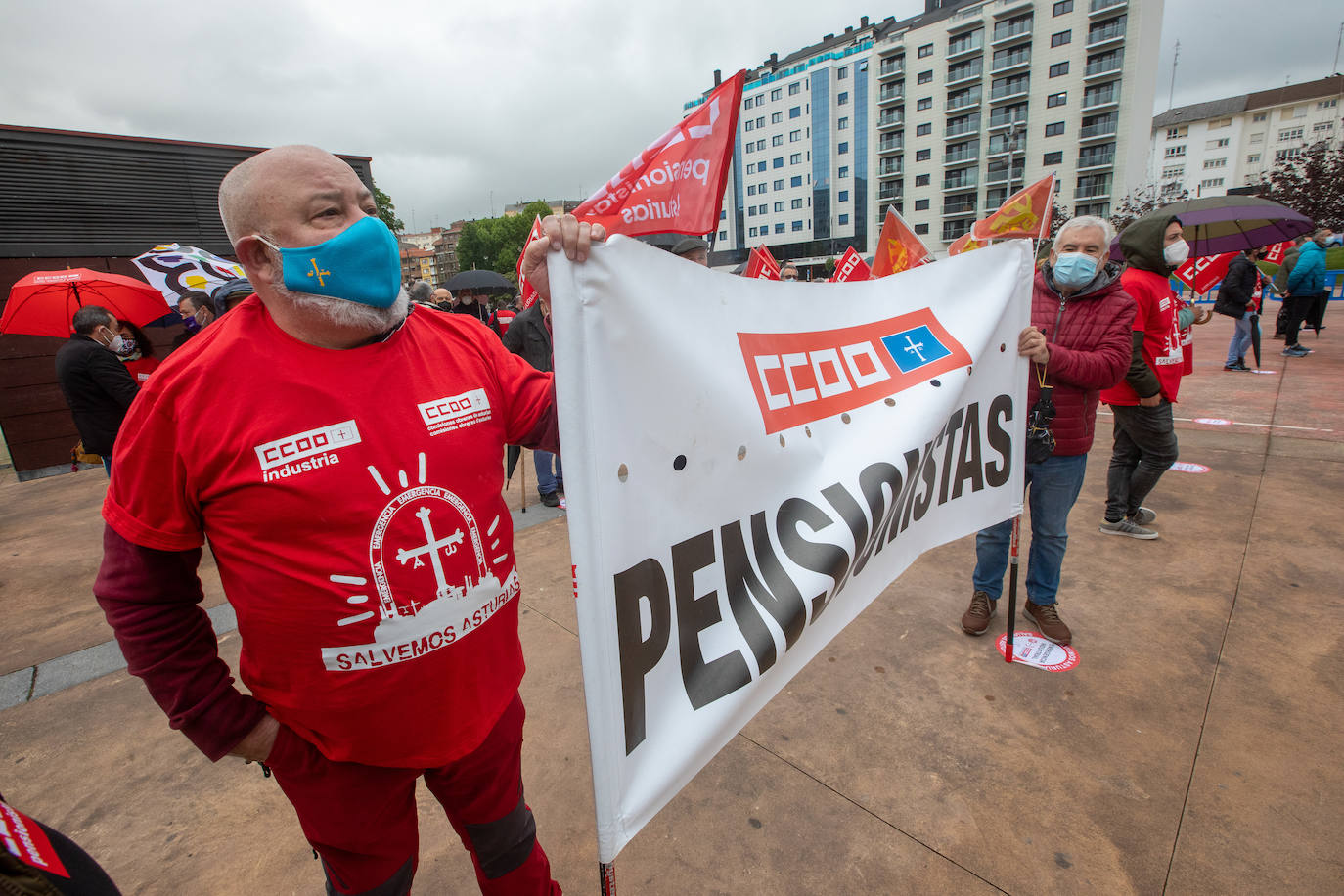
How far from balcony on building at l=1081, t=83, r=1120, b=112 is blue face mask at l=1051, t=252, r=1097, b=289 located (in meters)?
57.3

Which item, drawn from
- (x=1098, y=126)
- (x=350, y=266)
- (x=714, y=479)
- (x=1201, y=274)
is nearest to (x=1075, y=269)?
(x=714, y=479)

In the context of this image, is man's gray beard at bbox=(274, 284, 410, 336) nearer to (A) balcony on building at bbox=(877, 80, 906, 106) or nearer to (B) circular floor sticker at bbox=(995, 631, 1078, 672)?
(B) circular floor sticker at bbox=(995, 631, 1078, 672)

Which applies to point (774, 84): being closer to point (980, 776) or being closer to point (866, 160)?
point (866, 160)

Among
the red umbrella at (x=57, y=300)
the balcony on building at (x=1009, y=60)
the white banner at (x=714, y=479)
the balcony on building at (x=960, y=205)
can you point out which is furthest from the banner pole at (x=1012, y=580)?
the balcony on building at (x=1009, y=60)

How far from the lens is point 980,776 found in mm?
2260

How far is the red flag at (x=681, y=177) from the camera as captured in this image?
85.1 inches

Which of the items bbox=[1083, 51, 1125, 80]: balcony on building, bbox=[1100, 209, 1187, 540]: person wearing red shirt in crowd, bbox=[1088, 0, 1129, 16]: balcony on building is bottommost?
bbox=[1100, 209, 1187, 540]: person wearing red shirt in crowd

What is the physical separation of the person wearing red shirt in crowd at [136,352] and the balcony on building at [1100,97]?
59.1 metres

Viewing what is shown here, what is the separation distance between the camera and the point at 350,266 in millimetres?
1248

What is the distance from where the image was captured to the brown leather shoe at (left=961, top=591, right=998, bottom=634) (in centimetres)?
312

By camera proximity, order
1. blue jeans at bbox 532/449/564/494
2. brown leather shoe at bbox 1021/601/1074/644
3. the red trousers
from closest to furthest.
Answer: the red trousers → brown leather shoe at bbox 1021/601/1074/644 → blue jeans at bbox 532/449/564/494

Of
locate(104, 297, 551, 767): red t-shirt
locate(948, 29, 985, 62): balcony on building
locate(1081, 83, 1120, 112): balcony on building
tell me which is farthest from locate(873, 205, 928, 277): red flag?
locate(948, 29, 985, 62): balcony on building

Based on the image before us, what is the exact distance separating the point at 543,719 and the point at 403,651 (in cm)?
163

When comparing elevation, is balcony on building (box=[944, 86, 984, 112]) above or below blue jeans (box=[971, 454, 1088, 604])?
above
